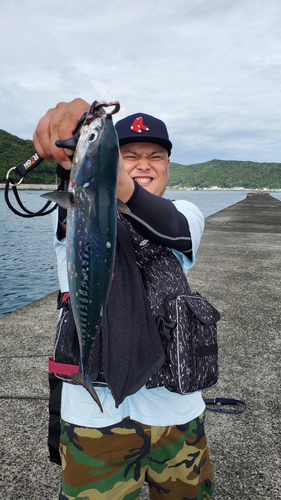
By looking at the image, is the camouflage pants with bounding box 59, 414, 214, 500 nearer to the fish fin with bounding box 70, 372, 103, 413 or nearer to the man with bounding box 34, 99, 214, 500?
the man with bounding box 34, 99, 214, 500

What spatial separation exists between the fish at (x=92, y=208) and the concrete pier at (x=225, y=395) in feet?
6.59

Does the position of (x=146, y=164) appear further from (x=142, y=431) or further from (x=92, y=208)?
(x=142, y=431)

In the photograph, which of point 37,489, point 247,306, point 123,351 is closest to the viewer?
point 123,351

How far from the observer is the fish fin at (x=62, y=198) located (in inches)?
46.6

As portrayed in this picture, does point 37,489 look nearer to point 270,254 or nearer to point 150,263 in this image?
point 150,263

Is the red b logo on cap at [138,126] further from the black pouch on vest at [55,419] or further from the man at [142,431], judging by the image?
the black pouch on vest at [55,419]

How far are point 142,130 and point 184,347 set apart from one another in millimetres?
1291

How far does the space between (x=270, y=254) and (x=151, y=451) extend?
9758mm

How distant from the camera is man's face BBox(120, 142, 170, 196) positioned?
2.16m

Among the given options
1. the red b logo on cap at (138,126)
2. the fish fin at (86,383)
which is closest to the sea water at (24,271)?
the red b logo on cap at (138,126)

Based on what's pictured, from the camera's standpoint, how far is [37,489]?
2480 millimetres

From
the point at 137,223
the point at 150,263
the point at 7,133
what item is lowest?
the point at 150,263

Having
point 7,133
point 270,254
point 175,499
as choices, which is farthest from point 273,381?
point 7,133

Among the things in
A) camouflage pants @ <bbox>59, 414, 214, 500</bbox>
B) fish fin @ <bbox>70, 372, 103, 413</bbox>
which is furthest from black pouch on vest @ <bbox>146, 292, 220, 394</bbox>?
fish fin @ <bbox>70, 372, 103, 413</bbox>
